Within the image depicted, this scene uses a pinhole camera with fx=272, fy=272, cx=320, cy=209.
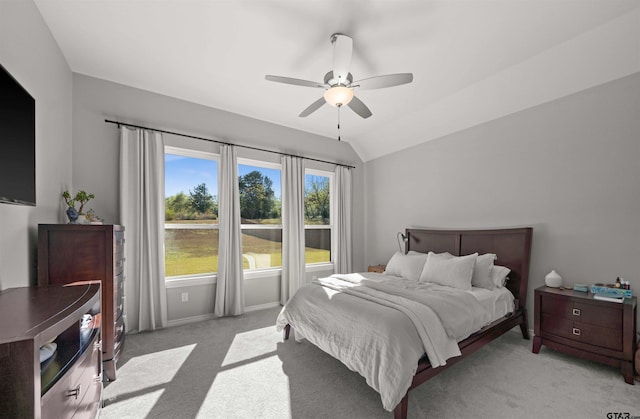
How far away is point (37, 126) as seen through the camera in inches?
84.0

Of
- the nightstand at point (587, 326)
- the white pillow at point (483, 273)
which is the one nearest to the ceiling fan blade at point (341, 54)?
the white pillow at point (483, 273)

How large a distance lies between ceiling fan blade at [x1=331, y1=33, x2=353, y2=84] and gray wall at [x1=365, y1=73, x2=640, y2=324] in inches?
95.5

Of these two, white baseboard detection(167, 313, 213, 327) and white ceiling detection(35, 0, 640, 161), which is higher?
white ceiling detection(35, 0, 640, 161)

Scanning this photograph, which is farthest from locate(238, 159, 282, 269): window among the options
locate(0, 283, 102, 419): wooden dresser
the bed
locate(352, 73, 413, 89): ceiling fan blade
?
locate(0, 283, 102, 419): wooden dresser

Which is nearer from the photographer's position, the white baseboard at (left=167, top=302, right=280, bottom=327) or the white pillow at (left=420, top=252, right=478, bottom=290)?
the white pillow at (left=420, top=252, right=478, bottom=290)

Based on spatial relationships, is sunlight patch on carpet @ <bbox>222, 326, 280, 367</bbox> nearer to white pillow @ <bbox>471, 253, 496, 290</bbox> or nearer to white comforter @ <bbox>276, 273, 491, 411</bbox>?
white comforter @ <bbox>276, 273, 491, 411</bbox>

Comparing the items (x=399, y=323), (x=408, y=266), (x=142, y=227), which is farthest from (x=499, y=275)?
(x=142, y=227)

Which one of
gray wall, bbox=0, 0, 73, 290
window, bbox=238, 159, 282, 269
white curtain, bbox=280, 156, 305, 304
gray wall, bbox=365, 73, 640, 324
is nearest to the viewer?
gray wall, bbox=0, 0, 73, 290

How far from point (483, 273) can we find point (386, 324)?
1869 millimetres

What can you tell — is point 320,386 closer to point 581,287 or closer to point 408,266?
point 408,266

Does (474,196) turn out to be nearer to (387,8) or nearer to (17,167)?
(387,8)

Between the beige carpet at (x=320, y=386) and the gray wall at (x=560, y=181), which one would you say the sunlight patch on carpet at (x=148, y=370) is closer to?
the beige carpet at (x=320, y=386)

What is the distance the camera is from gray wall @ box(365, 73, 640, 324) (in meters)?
2.66

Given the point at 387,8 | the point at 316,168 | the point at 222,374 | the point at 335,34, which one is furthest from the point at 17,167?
the point at 316,168
